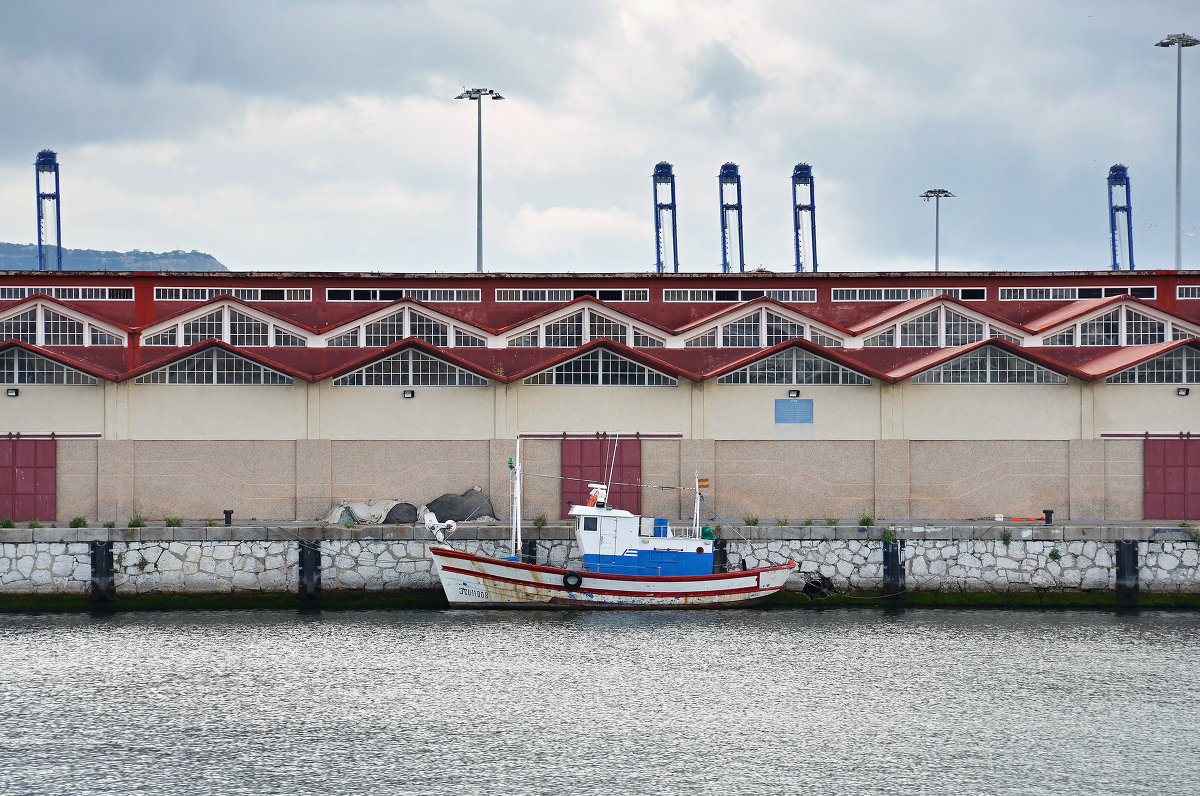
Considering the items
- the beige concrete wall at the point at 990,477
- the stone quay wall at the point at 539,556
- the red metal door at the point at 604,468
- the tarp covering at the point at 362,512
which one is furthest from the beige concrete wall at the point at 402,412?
the beige concrete wall at the point at 990,477

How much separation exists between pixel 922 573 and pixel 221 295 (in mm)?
28804

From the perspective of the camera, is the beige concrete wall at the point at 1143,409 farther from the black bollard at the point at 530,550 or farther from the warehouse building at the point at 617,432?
the black bollard at the point at 530,550

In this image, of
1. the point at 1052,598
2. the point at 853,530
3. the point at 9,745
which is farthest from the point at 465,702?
the point at 1052,598

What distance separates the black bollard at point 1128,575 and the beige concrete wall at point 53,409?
35.1 meters

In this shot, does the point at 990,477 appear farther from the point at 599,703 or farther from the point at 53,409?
the point at 53,409

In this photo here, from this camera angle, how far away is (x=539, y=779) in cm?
2597

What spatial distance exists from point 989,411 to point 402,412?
21.1 meters

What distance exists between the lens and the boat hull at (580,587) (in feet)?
133

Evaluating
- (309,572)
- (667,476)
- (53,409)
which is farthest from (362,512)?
(53,409)

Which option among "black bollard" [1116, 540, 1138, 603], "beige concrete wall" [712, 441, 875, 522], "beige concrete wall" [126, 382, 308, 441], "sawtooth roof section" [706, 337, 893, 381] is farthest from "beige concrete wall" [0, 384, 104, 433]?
"black bollard" [1116, 540, 1138, 603]

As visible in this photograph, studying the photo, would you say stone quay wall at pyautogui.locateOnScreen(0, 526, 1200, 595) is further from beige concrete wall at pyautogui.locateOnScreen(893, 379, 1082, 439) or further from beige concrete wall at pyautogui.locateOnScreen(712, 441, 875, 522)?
beige concrete wall at pyautogui.locateOnScreen(893, 379, 1082, 439)

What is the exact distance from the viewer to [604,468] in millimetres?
46375

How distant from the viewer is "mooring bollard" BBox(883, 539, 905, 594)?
4234 centimetres

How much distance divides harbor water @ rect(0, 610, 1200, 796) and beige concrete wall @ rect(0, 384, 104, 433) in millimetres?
9011
